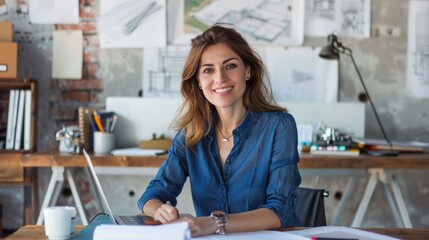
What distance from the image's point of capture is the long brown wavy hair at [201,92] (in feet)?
5.43

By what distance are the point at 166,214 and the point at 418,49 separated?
237 cm

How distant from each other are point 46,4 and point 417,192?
2.48m

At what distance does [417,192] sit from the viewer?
3.30 metres

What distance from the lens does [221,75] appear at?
162 cm

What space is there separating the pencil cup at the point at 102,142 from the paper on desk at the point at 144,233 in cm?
176

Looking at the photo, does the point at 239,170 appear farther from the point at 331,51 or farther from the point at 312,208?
the point at 331,51

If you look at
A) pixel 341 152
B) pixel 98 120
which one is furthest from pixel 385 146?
pixel 98 120

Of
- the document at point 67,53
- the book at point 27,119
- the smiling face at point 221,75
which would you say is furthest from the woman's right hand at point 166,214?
the document at point 67,53

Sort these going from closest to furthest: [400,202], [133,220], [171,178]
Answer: [133,220], [171,178], [400,202]

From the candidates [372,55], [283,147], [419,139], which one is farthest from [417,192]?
[283,147]

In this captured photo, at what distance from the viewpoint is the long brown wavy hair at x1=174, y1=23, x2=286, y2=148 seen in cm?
166

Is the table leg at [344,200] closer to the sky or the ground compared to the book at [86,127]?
closer to the ground

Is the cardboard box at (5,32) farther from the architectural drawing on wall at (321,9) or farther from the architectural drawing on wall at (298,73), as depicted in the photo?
the architectural drawing on wall at (321,9)

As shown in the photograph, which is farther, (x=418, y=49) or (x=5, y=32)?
(x=418, y=49)
